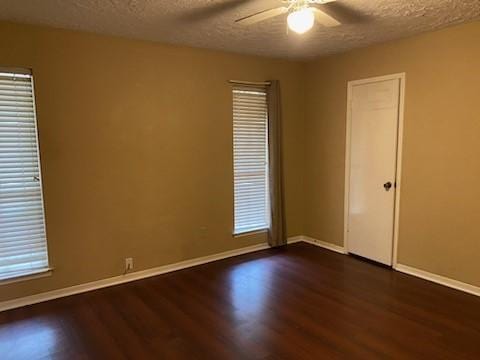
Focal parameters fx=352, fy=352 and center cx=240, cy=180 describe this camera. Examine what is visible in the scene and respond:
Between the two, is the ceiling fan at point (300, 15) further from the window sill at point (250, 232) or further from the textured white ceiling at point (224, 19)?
the window sill at point (250, 232)

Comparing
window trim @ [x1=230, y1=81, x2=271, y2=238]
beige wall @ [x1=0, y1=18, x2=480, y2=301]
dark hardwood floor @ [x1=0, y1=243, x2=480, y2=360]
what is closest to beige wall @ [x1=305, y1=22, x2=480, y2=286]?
beige wall @ [x1=0, y1=18, x2=480, y2=301]

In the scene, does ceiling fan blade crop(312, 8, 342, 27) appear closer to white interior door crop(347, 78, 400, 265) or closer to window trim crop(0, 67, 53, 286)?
white interior door crop(347, 78, 400, 265)

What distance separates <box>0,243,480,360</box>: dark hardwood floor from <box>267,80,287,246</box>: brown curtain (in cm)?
82

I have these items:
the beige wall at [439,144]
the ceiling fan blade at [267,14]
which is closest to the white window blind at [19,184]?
the ceiling fan blade at [267,14]

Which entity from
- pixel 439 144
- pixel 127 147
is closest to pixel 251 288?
pixel 127 147

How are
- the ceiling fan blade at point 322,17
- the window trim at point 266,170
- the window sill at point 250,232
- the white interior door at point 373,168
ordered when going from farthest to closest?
1. the window sill at point 250,232
2. the window trim at point 266,170
3. the white interior door at point 373,168
4. the ceiling fan blade at point 322,17

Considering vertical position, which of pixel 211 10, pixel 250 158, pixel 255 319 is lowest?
pixel 255 319

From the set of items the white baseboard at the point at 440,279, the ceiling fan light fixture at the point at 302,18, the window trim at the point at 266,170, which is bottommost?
the white baseboard at the point at 440,279

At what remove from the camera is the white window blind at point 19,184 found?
298 centimetres

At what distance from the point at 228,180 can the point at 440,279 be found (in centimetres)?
245

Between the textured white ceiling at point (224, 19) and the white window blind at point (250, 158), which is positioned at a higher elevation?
the textured white ceiling at point (224, 19)

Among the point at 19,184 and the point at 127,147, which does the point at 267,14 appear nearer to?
the point at 127,147

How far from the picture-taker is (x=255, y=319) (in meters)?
2.83

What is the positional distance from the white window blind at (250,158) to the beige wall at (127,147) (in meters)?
0.14
